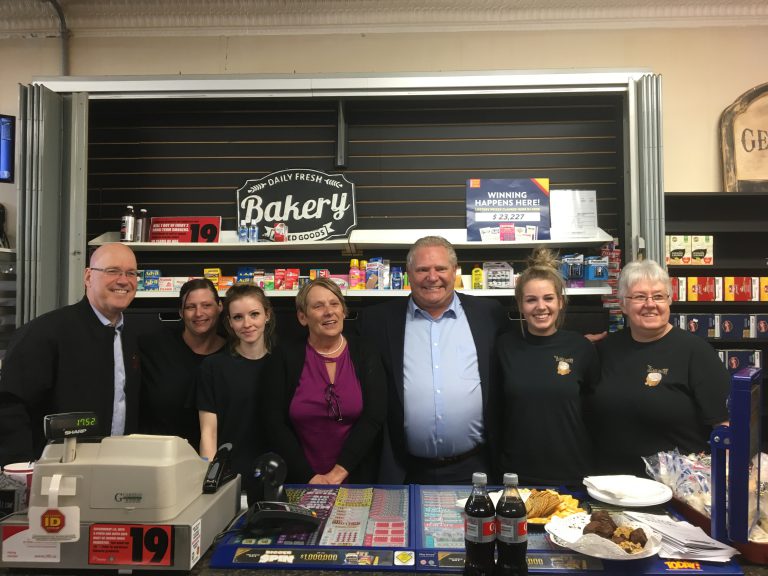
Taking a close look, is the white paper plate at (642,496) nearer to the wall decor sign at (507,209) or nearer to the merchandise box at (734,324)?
the wall decor sign at (507,209)

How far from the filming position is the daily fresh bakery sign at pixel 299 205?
4.01 m

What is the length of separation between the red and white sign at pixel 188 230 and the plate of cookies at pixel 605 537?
323 cm

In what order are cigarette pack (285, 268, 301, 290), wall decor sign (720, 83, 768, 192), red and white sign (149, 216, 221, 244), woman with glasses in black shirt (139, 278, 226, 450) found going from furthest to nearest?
wall decor sign (720, 83, 768, 192), red and white sign (149, 216, 221, 244), cigarette pack (285, 268, 301, 290), woman with glasses in black shirt (139, 278, 226, 450)

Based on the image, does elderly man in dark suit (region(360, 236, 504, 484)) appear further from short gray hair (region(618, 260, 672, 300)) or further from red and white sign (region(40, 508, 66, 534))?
→ red and white sign (region(40, 508, 66, 534))

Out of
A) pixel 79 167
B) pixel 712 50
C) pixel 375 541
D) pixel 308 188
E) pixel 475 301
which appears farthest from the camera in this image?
pixel 712 50

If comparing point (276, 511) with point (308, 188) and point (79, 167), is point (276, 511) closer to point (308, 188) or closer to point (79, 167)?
point (308, 188)

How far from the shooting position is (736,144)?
4285 mm

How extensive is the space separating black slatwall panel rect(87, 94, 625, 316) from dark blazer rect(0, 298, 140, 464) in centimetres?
179

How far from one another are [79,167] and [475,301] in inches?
115

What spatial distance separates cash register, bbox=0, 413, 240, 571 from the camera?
4.71ft

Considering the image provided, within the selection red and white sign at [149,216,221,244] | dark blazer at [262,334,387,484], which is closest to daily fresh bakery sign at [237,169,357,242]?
red and white sign at [149,216,221,244]

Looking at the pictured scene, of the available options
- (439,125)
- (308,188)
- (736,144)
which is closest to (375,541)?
(308,188)

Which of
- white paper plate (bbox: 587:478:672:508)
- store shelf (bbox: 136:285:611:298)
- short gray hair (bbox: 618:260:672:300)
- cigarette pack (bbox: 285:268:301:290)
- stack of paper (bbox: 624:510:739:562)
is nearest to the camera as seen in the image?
stack of paper (bbox: 624:510:739:562)

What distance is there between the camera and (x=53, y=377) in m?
2.39
